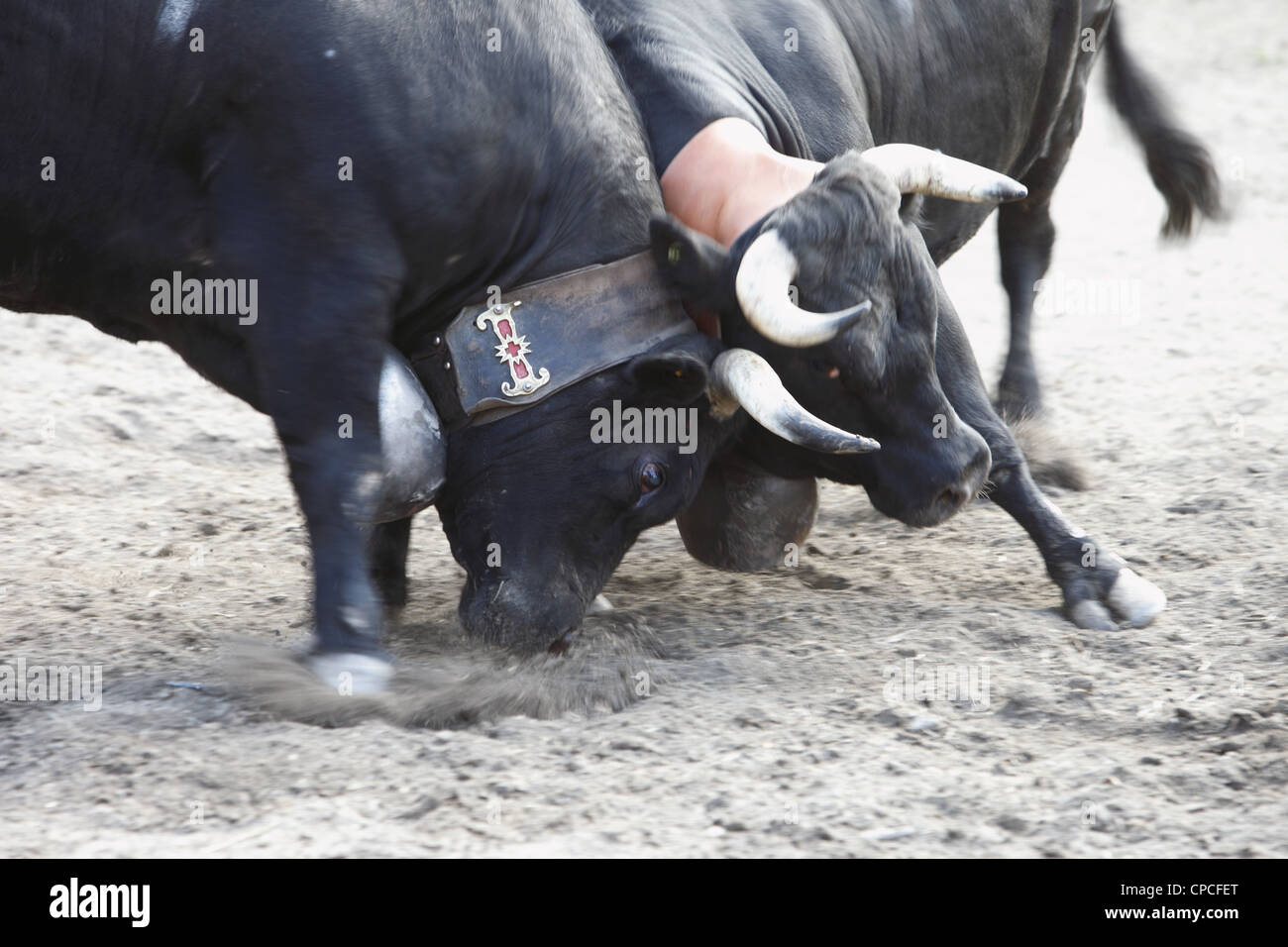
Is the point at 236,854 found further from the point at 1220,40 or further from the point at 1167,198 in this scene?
the point at 1220,40

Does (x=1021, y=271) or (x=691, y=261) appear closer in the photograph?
(x=691, y=261)

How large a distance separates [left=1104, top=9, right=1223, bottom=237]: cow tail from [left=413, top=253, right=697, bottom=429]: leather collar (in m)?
3.69

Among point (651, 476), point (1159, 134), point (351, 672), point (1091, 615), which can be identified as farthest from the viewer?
point (1159, 134)

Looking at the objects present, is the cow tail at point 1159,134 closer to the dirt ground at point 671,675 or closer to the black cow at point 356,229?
the dirt ground at point 671,675

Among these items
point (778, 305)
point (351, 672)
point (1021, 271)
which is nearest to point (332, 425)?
point (351, 672)

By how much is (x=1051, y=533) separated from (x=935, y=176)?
3.82ft

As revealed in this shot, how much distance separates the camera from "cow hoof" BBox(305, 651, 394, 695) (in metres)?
3.81

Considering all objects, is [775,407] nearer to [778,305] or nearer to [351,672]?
[778,305]

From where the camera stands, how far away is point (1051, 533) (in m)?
4.91

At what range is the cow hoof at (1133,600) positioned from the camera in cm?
470

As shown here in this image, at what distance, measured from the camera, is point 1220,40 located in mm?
14148

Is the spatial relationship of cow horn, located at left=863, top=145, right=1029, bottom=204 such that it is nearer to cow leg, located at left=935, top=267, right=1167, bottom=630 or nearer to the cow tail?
cow leg, located at left=935, top=267, right=1167, bottom=630

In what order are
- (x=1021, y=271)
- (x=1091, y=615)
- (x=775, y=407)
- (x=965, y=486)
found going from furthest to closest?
1. (x=1021, y=271)
2. (x=1091, y=615)
3. (x=965, y=486)
4. (x=775, y=407)

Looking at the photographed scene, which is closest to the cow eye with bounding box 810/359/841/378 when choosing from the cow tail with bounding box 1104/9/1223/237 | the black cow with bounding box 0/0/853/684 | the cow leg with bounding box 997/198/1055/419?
the black cow with bounding box 0/0/853/684
